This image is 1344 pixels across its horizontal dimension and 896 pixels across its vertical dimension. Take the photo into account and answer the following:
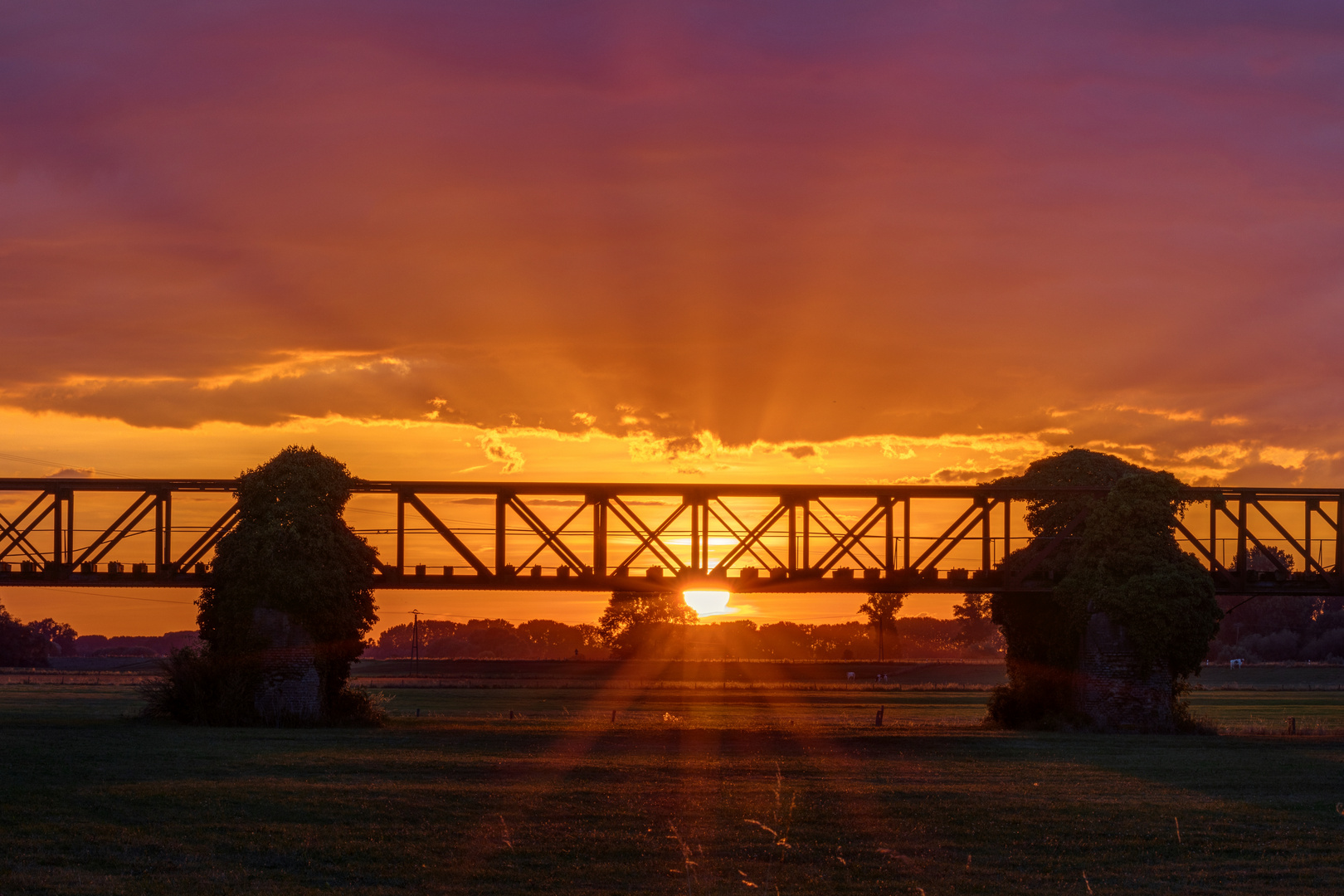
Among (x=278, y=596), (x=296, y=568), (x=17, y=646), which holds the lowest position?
(x=17, y=646)

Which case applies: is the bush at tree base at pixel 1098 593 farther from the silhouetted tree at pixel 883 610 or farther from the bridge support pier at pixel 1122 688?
the silhouetted tree at pixel 883 610

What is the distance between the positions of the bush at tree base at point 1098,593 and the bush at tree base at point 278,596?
1019 inches

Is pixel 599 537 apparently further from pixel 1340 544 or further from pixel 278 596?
pixel 1340 544

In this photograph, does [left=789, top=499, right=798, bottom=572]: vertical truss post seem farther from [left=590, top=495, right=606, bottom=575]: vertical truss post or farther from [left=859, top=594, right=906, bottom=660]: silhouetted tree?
[left=859, top=594, right=906, bottom=660]: silhouetted tree

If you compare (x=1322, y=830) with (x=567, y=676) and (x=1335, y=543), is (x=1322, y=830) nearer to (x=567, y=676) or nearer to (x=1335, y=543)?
(x=1335, y=543)

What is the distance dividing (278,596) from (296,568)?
1153 millimetres

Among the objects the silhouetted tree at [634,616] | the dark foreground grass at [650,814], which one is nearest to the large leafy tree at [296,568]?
the dark foreground grass at [650,814]

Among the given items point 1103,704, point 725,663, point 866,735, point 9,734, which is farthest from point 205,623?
point 725,663

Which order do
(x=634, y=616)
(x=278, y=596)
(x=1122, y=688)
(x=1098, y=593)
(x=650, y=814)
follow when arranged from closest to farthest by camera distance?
(x=650, y=814) → (x=278, y=596) → (x=1122, y=688) → (x=1098, y=593) → (x=634, y=616)

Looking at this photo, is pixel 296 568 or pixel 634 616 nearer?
pixel 296 568

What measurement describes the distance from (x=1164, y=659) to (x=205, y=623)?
35.6 m

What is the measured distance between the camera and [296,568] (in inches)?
1871

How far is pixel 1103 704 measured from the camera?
4888cm

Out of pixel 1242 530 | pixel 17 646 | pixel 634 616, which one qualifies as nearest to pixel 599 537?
pixel 1242 530
